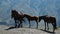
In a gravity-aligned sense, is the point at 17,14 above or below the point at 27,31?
above

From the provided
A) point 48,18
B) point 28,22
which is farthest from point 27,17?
point 48,18

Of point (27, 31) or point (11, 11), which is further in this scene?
point (11, 11)

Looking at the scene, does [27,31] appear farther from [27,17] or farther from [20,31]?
[27,17]

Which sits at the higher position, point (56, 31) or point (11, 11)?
point (11, 11)

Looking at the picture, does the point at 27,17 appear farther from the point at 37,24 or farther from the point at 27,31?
the point at 27,31

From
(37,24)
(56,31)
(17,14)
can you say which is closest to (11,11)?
(17,14)

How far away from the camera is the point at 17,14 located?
984 centimetres

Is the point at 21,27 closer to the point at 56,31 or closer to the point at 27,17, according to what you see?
the point at 27,17

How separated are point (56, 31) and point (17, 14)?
5.86 feet

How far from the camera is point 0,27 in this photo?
1017cm

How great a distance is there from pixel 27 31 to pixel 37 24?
1282 millimetres

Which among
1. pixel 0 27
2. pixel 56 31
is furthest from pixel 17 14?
pixel 56 31

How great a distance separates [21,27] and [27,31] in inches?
34.2

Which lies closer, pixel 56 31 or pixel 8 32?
pixel 8 32
